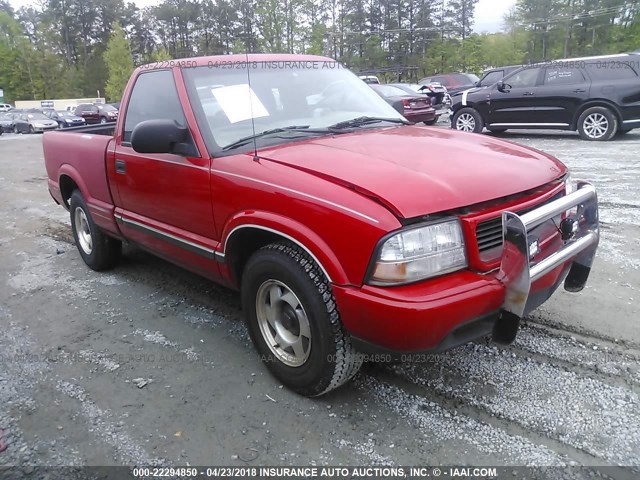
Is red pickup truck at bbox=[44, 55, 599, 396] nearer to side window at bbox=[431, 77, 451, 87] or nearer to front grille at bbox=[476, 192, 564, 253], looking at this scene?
front grille at bbox=[476, 192, 564, 253]

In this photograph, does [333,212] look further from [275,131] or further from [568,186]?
[568,186]

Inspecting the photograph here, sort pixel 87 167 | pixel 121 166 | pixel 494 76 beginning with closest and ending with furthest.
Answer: pixel 121 166 → pixel 87 167 → pixel 494 76

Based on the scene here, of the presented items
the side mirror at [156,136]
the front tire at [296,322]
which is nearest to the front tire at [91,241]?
the side mirror at [156,136]

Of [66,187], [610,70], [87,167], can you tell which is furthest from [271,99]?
[610,70]

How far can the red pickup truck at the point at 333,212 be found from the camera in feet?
7.32

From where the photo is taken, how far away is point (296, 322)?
2.75 m

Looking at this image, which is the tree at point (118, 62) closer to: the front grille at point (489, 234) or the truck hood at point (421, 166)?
the truck hood at point (421, 166)

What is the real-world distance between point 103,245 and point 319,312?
123 inches

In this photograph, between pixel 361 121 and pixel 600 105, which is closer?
pixel 361 121

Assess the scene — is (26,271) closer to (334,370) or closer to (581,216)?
(334,370)

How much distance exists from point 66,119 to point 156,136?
34.5 metres

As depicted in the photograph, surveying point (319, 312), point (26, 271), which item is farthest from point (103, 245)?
point (319, 312)

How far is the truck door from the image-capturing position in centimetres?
316

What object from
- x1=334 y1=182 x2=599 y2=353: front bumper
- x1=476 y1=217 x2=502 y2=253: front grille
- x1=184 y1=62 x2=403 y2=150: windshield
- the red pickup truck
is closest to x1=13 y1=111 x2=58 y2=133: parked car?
the red pickup truck
